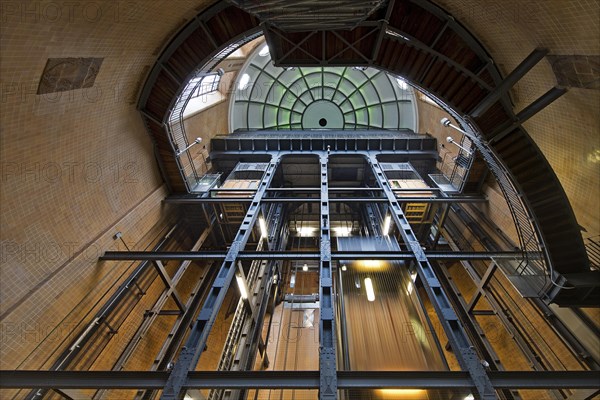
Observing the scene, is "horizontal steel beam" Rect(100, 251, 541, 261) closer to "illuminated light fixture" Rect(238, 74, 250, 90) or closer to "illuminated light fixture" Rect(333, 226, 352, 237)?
"illuminated light fixture" Rect(333, 226, 352, 237)

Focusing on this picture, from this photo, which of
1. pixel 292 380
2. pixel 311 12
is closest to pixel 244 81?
pixel 311 12

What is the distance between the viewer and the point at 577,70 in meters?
6.11

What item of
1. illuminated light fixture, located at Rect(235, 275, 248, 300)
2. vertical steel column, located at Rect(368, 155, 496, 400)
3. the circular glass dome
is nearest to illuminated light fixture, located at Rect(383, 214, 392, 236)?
vertical steel column, located at Rect(368, 155, 496, 400)

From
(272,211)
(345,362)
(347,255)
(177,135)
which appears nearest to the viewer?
(345,362)

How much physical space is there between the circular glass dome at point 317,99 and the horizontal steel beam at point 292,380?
18907mm

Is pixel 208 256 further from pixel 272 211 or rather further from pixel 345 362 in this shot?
pixel 272 211

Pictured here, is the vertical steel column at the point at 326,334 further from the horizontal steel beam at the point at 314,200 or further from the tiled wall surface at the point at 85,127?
the tiled wall surface at the point at 85,127

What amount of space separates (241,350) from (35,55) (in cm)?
990

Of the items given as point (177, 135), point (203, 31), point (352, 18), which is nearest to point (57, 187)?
point (177, 135)

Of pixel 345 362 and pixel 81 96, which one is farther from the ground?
pixel 81 96

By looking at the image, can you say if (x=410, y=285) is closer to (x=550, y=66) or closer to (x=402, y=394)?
(x=402, y=394)

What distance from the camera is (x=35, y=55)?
6023 mm

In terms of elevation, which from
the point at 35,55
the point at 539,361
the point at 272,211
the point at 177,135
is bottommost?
the point at 539,361

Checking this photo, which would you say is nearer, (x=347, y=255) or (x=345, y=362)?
(x=345, y=362)
